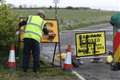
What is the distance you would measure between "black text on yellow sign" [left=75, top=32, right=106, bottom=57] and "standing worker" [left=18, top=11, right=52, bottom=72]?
2444mm

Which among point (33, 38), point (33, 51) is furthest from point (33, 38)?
point (33, 51)

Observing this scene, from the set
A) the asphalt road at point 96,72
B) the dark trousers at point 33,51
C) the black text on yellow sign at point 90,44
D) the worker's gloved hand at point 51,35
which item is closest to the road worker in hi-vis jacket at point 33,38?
the dark trousers at point 33,51

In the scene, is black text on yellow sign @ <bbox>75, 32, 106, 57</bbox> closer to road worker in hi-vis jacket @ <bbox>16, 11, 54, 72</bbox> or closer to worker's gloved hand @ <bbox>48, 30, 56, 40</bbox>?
worker's gloved hand @ <bbox>48, 30, 56, 40</bbox>

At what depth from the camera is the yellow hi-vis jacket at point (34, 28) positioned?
14812mm

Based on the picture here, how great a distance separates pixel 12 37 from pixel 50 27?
1186mm

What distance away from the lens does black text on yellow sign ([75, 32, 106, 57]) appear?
17.2m


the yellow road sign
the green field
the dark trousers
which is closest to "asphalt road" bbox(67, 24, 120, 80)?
the yellow road sign

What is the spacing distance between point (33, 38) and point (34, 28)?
0.28m

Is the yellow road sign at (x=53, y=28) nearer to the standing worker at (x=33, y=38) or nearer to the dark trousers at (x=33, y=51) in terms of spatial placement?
the standing worker at (x=33, y=38)

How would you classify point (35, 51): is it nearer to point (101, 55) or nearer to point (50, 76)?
point (50, 76)

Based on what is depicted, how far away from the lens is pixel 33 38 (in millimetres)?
14781

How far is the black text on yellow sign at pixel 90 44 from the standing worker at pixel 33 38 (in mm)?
2444

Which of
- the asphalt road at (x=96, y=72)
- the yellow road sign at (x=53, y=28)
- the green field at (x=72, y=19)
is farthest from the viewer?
the green field at (x=72, y=19)

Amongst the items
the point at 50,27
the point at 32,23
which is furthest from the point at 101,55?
the point at 32,23
